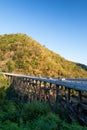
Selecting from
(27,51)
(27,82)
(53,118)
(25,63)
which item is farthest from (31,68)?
(53,118)

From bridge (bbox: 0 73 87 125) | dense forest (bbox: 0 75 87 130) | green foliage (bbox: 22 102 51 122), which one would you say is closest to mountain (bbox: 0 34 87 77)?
bridge (bbox: 0 73 87 125)

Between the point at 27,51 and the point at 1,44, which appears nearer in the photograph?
the point at 27,51

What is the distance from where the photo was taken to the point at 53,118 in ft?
50.9

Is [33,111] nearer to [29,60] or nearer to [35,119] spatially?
[35,119]

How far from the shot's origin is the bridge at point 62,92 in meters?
21.0

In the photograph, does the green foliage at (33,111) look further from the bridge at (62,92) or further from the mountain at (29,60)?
the mountain at (29,60)

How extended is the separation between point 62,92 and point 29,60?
48.5 metres

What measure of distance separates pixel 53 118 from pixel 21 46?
235 ft

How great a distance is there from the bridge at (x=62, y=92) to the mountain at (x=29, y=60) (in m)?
16.1

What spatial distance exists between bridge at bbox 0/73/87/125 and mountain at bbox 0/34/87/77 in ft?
52.7

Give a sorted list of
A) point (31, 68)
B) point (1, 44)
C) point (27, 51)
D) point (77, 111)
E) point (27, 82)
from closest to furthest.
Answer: point (77, 111)
point (27, 82)
point (31, 68)
point (27, 51)
point (1, 44)

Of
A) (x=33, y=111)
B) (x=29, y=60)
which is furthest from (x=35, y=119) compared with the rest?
(x=29, y=60)

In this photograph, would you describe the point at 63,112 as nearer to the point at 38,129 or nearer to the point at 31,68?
the point at 38,129

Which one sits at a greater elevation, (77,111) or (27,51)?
(27,51)
